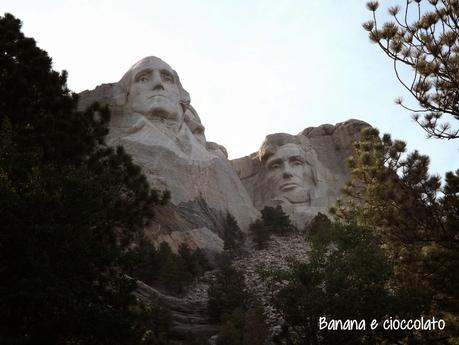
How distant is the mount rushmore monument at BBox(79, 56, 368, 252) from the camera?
25.5 m

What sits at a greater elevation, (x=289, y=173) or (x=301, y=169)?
(x=301, y=169)

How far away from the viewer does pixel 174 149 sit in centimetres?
2723

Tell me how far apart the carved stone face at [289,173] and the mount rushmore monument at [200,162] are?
5 centimetres

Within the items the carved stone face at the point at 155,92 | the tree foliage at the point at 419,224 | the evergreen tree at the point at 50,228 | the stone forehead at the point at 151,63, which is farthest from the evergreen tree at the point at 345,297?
the stone forehead at the point at 151,63

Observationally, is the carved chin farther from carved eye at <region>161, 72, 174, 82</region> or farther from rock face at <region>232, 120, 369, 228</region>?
carved eye at <region>161, 72, 174, 82</region>

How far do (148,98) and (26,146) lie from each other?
61.0 ft

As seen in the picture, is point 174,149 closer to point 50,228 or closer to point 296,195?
point 296,195

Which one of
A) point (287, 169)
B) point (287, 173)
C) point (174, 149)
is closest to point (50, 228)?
point (174, 149)

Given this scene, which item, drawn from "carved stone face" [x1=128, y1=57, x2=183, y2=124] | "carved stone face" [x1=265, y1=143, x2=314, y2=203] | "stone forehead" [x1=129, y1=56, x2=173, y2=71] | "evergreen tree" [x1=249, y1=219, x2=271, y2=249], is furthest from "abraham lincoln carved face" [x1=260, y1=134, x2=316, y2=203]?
"stone forehead" [x1=129, y1=56, x2=173, y2=71]

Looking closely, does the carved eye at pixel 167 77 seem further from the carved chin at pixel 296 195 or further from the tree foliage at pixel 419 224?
the tree foliage at pixel 419 224

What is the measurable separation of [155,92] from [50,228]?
2112 cm

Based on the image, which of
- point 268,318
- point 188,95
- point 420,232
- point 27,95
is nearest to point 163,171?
point 188,95

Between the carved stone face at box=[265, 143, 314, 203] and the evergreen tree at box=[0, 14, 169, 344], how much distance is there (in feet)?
71.9

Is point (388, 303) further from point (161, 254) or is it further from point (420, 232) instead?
point (161, 254)
